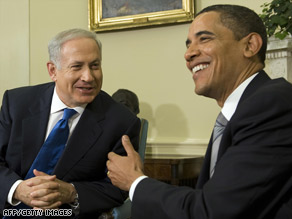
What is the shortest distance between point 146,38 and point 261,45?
332 cm

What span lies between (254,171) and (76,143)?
1364mm

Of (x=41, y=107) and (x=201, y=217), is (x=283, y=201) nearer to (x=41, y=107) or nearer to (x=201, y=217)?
(x=201, y=217)

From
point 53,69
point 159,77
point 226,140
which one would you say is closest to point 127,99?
point 159,77

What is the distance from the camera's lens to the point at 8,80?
5.98 m

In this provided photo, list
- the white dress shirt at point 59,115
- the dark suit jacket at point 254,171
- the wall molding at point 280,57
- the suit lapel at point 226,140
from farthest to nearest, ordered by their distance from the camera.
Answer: the wall molding at point 280,57, the white dress shirt at point 59,115, the suit lapel at point 226,140, the dark suit jacket at point 254,171

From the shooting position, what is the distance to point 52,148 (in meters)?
2.44

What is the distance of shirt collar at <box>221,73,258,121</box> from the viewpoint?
5.76 feet

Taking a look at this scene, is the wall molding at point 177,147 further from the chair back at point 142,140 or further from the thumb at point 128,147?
the thumb at point 128,147

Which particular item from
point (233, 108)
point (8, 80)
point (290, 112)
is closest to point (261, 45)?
point (233, 108)

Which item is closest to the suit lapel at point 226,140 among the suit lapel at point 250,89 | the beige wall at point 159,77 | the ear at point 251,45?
the suit lapel at point 250,89

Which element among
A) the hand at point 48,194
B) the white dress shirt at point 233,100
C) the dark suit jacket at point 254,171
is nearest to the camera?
the dark suit jacket at point 254,171

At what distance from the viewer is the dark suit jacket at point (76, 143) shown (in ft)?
7.68

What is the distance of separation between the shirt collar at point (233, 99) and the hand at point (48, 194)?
1.02 metres

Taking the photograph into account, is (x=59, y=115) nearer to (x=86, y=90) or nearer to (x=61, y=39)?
(x=86, y=90)
